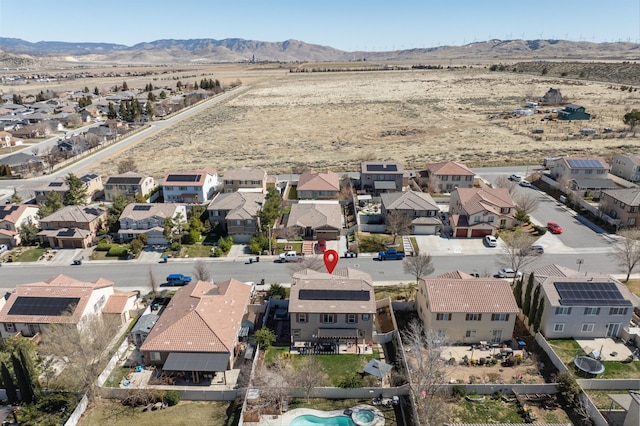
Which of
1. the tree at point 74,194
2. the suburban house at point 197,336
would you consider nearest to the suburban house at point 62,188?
the tree at point 74,194

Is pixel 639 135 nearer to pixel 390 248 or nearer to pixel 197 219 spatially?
pixel 390 248

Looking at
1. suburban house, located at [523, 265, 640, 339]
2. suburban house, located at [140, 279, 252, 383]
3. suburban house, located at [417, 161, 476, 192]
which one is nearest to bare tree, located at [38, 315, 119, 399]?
suburban house, located at [140, 279, 252, 383]

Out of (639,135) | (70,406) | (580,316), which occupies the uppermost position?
(639,135)

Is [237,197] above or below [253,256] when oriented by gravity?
above

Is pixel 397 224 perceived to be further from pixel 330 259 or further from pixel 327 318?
pixel 327 318

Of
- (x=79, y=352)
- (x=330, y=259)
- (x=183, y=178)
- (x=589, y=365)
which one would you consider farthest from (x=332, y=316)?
(x=183, y=178)

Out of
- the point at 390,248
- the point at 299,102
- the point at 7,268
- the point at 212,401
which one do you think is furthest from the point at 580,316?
the point at 299,102
